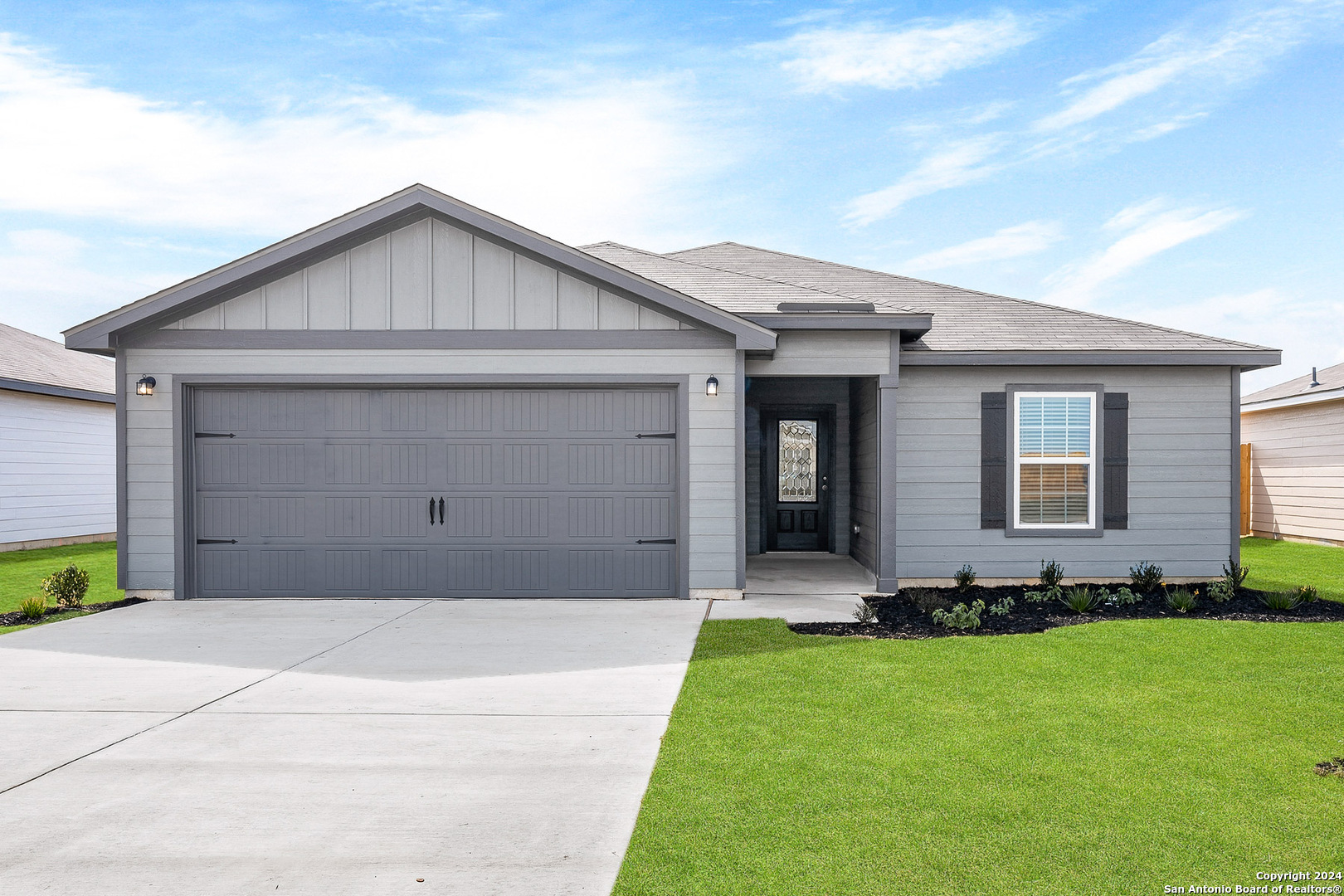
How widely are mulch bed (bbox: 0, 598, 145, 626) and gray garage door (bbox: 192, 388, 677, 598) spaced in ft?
A: 2.12

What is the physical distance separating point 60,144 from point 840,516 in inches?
795

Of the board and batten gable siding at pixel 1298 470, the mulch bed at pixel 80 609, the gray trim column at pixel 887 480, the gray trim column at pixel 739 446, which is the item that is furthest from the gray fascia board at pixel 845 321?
the board and batten gable siding at pixel 1298 470

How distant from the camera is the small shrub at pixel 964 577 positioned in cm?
872

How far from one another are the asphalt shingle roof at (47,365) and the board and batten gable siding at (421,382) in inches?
255

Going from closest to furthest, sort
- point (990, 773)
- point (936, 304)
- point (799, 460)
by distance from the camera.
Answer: point (990, 773) → point (936, 304) → point (799, 460)

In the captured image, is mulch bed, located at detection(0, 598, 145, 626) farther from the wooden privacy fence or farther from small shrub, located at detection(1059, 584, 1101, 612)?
the wooden privacy fence

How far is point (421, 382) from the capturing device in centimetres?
817

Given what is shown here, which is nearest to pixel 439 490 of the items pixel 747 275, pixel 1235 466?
pixel 747 275

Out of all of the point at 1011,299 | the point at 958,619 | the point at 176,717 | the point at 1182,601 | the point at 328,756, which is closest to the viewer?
the point at 328,756

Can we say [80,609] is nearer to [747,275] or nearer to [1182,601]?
[747,275]

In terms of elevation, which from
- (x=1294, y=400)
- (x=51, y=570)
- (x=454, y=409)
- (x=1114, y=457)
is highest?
(x=1294, y=400)

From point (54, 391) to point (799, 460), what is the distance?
12.6 meters

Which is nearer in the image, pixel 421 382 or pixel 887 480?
pixel 421 382

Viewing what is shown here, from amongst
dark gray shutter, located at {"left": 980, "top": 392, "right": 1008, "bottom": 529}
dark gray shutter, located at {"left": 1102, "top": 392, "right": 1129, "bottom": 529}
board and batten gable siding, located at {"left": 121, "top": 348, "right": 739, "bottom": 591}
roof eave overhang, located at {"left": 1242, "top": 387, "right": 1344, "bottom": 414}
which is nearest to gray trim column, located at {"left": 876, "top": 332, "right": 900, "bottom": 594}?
dark gray shutter, located at {"left": 980, "top": 392, "right": 1008, "bottom": 529}
